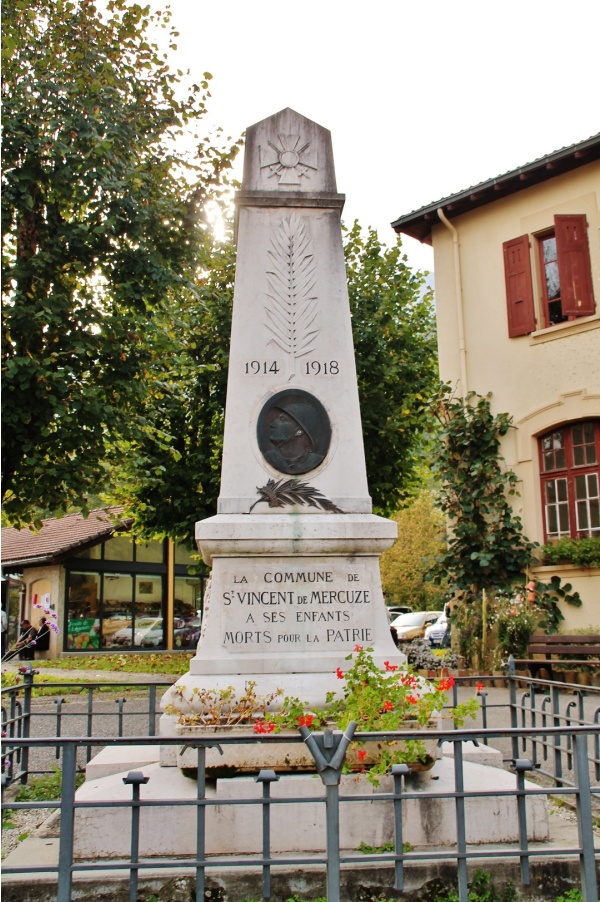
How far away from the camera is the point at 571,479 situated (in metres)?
13.8

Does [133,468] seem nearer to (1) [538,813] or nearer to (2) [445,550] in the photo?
(2) [445,550]

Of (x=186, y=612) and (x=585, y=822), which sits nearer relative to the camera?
(x=585, y=822)

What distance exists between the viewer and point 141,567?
29109 millimetres

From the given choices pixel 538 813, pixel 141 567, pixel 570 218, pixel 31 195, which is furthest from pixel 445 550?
pixel 141 567

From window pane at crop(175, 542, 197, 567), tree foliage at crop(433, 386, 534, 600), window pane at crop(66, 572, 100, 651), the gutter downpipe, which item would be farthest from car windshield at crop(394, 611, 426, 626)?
the gutter downpipe

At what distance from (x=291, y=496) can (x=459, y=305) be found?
10.7 m

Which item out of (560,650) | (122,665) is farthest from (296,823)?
(122,665)

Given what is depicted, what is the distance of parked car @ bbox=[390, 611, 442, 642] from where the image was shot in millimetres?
30906

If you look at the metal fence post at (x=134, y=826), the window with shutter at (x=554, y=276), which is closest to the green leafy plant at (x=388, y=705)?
the metal fence post at (x=134, y=826)

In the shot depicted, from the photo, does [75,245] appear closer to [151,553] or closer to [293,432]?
[293,432]

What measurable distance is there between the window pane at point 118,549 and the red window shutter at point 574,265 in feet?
60.5

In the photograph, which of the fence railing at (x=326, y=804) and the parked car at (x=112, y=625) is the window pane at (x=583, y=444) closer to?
the fence railing at (x=326, y=804)

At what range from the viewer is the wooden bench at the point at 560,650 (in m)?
11.7

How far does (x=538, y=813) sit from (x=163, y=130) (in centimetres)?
1147
